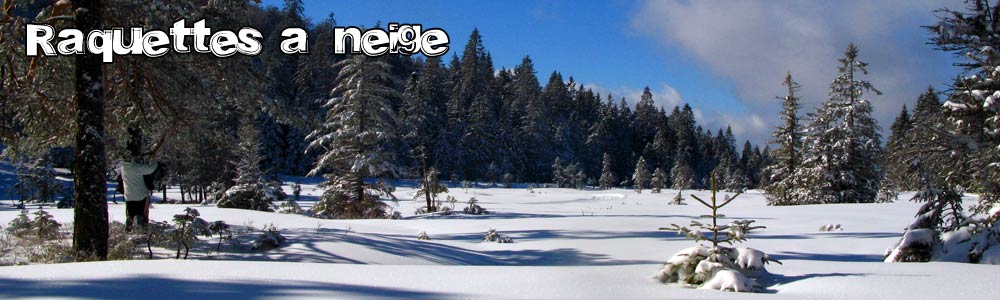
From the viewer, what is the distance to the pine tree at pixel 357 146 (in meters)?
20.3

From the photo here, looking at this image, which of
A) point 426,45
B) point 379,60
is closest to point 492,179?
point 379,60

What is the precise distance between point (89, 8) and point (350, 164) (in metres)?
14.1

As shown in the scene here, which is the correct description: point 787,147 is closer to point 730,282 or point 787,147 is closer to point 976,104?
point 976,104

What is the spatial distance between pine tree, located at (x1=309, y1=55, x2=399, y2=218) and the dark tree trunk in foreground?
500 inches

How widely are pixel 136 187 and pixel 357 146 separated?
510 inches

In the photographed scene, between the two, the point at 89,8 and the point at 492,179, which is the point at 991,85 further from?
the point at 492,179

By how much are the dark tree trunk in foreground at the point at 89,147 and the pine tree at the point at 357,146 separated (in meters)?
12.7

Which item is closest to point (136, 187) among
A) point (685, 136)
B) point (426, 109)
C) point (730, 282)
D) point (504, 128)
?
point (730, 282)

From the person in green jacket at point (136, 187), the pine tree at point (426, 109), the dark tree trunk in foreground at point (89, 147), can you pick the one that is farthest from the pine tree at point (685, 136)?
the dark tree trunk in foreground at point (89, 147)

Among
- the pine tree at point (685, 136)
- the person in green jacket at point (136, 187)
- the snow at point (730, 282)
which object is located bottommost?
the snow at point (730, 282)

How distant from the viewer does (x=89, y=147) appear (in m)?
7.03

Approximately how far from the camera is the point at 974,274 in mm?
4504

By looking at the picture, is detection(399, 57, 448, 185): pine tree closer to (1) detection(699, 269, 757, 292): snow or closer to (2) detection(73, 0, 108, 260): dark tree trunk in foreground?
(2) detection(73, 0, 108, 260): dark tree trunk in foreground

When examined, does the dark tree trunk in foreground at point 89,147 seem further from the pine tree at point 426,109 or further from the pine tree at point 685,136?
the pine tree at point 685,136
